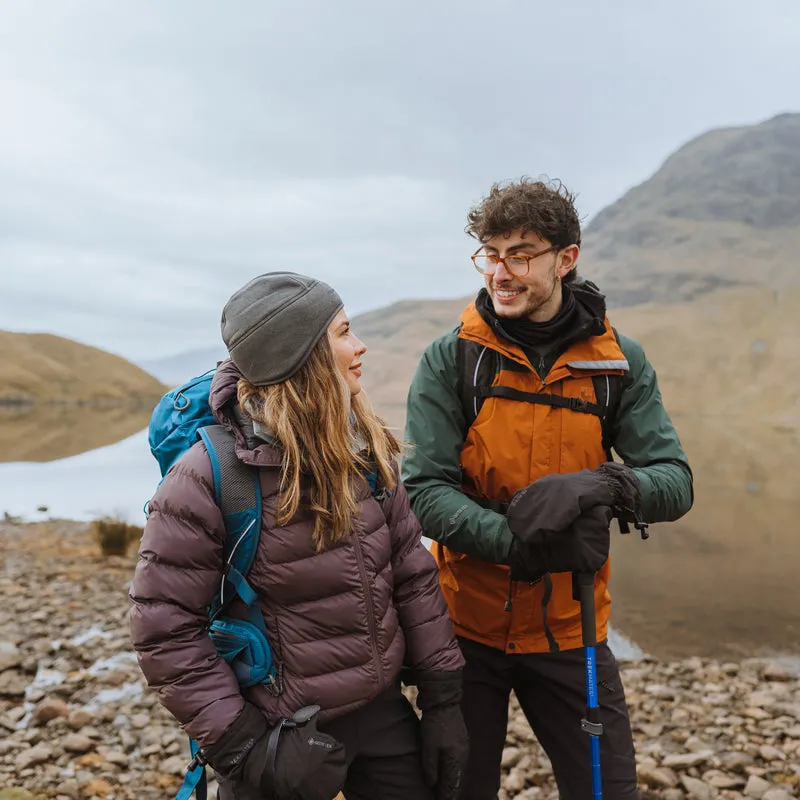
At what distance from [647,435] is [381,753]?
1.71 m

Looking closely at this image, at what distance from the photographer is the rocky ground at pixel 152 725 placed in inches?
182

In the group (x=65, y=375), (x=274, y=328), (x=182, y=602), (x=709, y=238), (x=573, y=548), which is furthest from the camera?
(x=709, y=238)

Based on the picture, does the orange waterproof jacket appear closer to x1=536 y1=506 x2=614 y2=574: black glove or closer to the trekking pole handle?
the trekking pole handle

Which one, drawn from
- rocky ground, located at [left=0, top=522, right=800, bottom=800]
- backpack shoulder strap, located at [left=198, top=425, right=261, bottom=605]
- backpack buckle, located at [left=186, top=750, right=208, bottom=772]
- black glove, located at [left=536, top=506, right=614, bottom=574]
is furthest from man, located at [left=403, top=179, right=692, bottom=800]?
rocky ground, located at [left=0, top=522, right=800, bottom=800]

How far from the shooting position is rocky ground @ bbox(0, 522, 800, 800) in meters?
4.62

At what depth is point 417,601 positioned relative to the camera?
2680 mm

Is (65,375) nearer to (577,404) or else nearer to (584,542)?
(577,404)

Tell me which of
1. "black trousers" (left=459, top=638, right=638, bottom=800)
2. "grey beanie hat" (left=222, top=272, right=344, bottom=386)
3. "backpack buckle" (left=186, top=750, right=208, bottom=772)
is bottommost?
"black trousers" (left=459, top=638, right=638, bottom=800)

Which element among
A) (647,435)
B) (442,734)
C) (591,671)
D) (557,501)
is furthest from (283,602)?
(647,435)

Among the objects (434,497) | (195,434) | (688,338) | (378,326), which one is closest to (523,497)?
(434,497)

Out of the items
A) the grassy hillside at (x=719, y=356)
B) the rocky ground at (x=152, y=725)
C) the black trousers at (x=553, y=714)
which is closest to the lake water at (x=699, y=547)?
the rocky ground at (x=152, y=725)

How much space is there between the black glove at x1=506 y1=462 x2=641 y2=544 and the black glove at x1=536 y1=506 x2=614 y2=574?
4cm

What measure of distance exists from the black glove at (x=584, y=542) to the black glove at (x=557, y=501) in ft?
0.13

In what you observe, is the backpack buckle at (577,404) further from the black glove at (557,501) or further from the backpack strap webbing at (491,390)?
the black glove at (557,501)
